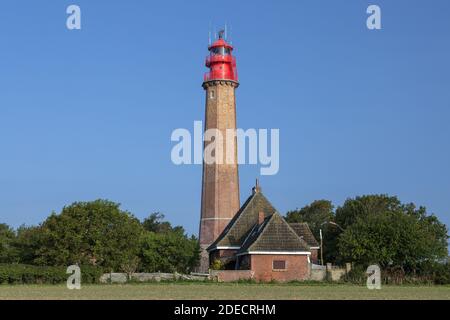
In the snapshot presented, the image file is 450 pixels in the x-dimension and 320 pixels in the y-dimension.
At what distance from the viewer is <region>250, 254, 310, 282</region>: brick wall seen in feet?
158

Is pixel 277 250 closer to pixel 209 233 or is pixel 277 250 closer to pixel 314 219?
pixel 209 233

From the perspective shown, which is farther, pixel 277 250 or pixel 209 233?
pixel 209 233

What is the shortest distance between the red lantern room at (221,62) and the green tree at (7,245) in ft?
77.3

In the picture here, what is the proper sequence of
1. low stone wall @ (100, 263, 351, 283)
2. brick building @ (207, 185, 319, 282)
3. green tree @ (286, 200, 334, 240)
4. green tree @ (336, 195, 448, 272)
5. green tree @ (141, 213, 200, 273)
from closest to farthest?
low stone wall @ (100, 263, 351, 283) → brick building @ (207, 185, 319, 282) → green tree @ (336, 195, 448, 272) → green tree @ (141, 213, 200, 273) → green tree @ (286, 200, 334, 240)

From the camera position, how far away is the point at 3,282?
41031mm

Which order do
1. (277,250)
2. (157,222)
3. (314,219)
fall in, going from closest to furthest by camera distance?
(277,250)
(314,219)
(157,222)

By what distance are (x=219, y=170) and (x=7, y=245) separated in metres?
22.5

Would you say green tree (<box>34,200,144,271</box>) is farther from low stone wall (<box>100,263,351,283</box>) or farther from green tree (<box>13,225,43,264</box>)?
low stone wall (<box>100,263,351,283</box>)

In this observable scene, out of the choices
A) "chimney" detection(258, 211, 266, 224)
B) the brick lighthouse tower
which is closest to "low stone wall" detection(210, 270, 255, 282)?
"chimney" detection(258, 211, 266, 224)

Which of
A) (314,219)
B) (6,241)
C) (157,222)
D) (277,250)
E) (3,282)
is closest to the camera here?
(3,282)

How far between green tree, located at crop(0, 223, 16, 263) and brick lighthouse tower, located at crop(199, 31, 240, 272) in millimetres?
16925

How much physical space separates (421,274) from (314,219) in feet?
140

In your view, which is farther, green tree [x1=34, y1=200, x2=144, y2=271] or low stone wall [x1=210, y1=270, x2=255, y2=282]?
green tree [x1=34, y1=200, x2=144, y2=271]
